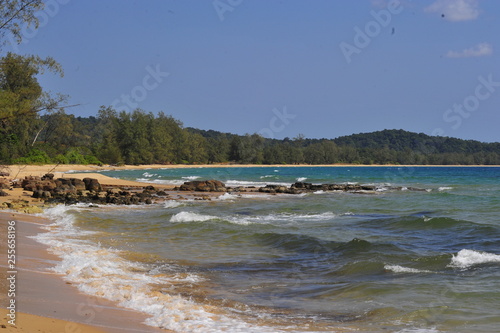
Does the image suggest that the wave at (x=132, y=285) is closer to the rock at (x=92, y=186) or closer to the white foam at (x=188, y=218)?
the white foam at (x=188, y=218)

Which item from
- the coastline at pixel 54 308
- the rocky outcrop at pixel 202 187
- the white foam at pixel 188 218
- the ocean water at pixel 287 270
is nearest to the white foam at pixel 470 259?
the ocean water at pixel 287 270

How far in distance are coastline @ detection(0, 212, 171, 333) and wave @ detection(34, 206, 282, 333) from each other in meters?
0.26

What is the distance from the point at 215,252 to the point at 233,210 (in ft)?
41.3

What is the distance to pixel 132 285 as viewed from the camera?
9016 millimetres

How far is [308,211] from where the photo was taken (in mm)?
25828

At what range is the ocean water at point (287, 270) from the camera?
7523 millimetres

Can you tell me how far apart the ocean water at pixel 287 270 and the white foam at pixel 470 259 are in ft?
0.09

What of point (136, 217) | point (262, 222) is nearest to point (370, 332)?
point (262, 222)

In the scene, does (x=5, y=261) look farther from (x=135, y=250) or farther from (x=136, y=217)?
(x=136, y=217)

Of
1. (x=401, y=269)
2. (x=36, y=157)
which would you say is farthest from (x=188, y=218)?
(x=36, y=157)

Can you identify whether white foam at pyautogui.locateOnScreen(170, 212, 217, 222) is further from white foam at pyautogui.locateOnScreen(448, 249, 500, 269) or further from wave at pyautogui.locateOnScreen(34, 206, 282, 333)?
white foam at pyautogui.locateOnScreen(448, 249, 500, 269)

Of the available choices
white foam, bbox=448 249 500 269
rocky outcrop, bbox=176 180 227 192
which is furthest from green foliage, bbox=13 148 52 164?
white foam, bbox=448 249 500 269

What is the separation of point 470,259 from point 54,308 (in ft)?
30.0

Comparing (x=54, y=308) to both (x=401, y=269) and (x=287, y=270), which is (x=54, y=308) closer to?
(x=287, y=270)
